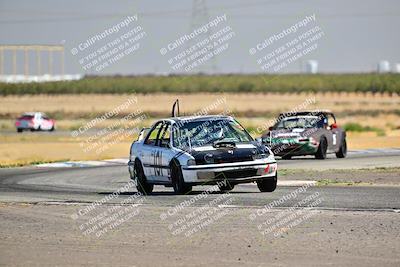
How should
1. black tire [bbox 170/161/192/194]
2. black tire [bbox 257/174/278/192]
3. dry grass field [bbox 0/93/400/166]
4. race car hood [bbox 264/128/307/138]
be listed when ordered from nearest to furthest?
1. black tire [bbox 170/161/192/194]
2. black tire [bbox 257/174/278/192]
3. race car hood [bbox 264/128/307/138]
4. dry grass field [bbox 0/93/400/166]

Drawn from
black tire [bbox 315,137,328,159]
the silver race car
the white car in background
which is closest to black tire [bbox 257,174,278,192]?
the silver race car

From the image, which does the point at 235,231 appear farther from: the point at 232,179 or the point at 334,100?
the point at 334,100

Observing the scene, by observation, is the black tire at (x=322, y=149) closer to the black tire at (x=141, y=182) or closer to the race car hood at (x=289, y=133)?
the race car hood at (x=289, y=133)

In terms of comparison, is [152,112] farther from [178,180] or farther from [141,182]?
[178,180]

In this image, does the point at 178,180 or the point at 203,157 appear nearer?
the point at 203,157

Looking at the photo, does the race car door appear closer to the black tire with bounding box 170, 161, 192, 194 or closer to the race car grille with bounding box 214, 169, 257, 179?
the black tire with bounding box 170, 161, 192, 194

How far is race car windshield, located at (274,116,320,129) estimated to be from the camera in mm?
31781

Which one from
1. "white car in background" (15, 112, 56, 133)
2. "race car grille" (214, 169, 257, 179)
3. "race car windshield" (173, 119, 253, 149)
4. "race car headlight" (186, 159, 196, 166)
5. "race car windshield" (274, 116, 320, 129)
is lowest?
"white car in background" (15, 112, 56, 133)

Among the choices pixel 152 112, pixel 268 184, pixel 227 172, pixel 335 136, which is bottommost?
pixel 152 112

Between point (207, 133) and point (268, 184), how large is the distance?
1.39 meters

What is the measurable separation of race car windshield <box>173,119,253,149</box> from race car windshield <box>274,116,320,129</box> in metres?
11.9

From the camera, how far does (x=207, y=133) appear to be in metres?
19.7

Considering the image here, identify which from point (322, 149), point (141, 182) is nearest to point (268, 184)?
point (141, 182)

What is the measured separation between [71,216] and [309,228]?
396 cm
